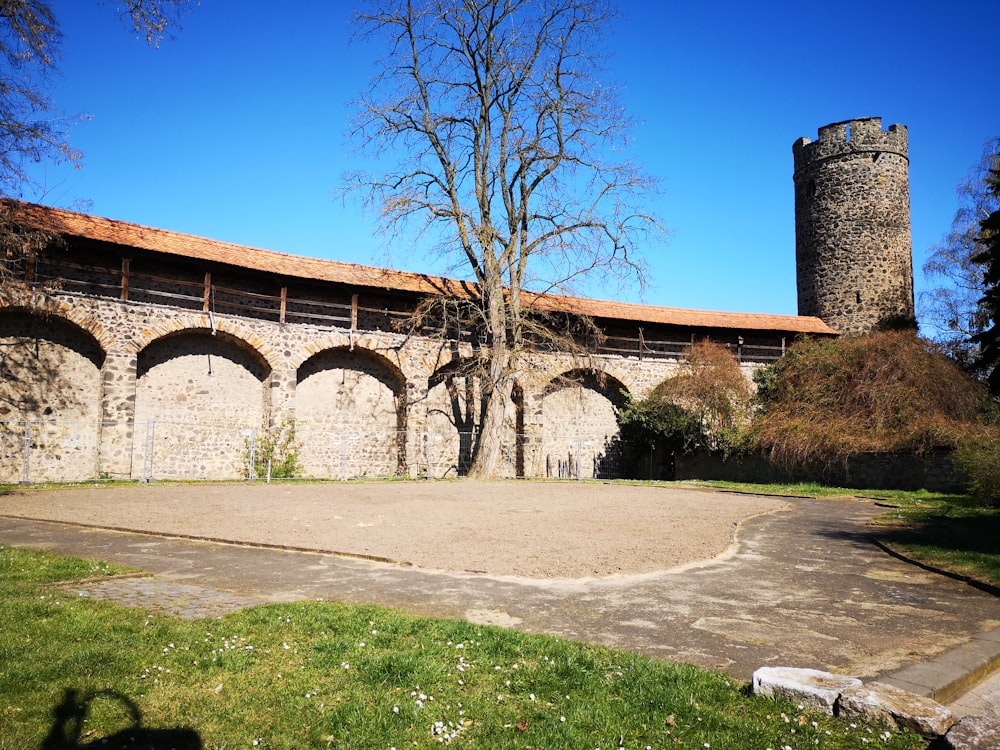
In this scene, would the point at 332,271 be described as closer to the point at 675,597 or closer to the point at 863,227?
the point at 675,597

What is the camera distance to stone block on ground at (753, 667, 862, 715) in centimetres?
340

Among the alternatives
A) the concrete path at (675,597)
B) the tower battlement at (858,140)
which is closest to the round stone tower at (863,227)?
the tower battlement at (858,140)

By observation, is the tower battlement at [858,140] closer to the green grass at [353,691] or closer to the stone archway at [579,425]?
the stone archway at [579,425]

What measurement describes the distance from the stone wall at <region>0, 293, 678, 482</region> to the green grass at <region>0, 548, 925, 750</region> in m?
14.2

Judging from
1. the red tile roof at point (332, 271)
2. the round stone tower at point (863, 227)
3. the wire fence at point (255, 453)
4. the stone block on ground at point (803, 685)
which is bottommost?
the stone block on ground at point (803, 685)

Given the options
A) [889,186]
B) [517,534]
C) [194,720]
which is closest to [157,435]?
[517,534]

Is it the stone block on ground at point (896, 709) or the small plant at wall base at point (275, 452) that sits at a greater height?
the small plant at wall base at point (275, 452)

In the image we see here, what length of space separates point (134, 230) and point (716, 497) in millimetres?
16403

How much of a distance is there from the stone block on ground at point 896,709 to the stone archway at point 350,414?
1857 cm

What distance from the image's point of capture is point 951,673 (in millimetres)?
3826

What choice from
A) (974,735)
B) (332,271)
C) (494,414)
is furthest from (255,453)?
(974,735)

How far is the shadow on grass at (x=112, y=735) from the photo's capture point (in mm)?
2992

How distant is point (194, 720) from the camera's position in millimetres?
3238

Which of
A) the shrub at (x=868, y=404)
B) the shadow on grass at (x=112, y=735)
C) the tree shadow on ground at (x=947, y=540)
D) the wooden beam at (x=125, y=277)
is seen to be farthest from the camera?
the shrub at (x=868, y=404)
